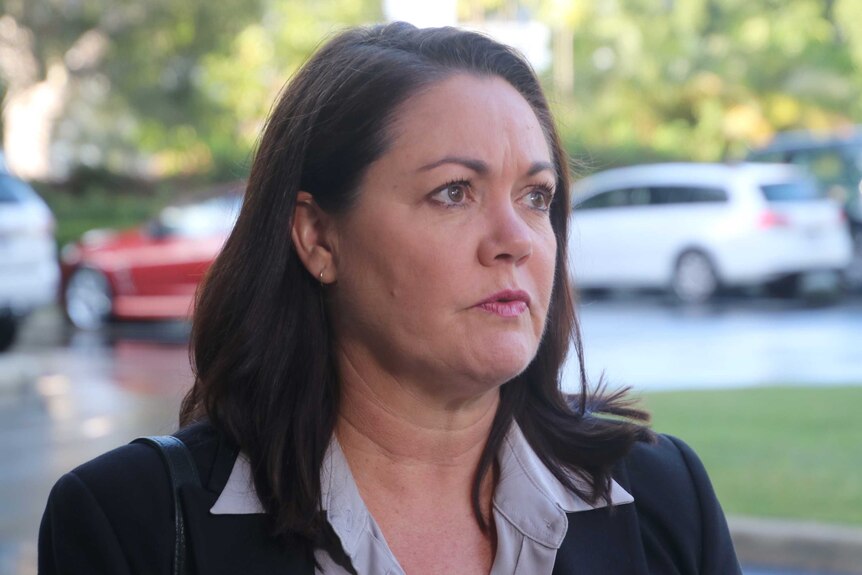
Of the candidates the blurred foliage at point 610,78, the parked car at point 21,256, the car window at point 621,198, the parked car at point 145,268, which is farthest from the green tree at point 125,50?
the parked car at point 21,256

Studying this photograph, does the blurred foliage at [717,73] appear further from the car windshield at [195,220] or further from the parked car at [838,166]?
the car windshield at [195,220]

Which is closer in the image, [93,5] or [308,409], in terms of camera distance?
[308,409]

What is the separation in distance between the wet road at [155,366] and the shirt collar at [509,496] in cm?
378

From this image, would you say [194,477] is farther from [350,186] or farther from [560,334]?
[560,334]

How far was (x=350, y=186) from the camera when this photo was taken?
92.4 inches

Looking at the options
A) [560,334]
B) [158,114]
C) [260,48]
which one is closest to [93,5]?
[158,114]

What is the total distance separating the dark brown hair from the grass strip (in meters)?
3.03

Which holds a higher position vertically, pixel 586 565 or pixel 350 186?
pixel 350 186

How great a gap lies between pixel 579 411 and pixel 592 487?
0.79 feet

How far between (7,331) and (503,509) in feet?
44.2

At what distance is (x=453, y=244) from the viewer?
2238 millimetres

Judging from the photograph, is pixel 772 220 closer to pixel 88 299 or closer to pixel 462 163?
pixel 88 299

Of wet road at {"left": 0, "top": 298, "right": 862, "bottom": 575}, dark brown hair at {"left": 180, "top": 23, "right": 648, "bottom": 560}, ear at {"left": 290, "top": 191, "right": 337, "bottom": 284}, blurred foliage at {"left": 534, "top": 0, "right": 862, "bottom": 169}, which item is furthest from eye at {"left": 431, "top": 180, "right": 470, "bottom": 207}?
blurred foliage at {"left": 534, "top": 0, "right": 862, "bottom": 169}

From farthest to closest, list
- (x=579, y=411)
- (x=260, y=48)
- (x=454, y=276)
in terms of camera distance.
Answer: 1. (x=260, y=48)
2. (x=579, y=411)
3. (x=454, y=276)
